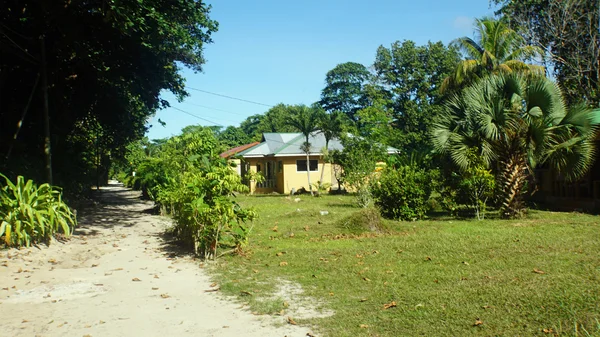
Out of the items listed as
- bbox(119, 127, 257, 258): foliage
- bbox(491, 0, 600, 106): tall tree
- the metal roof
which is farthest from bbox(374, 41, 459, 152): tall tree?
bbox(119, 127, 257, 258): foliage

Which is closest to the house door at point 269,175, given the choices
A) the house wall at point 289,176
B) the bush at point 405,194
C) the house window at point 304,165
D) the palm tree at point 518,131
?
the house wall at point 289,176

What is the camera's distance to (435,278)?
714 centimetres

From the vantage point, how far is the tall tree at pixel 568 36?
922 inches

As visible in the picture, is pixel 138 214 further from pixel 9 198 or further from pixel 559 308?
pixel 559 308

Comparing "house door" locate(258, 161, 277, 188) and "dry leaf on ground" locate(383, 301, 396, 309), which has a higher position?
"house door" locate(258, 161, 277, 188)

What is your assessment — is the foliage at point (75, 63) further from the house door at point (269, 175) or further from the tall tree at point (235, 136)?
the tall tree at point (235, 136)

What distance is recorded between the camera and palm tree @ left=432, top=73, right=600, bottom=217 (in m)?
13.7

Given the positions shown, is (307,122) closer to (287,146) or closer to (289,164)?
(287,146)

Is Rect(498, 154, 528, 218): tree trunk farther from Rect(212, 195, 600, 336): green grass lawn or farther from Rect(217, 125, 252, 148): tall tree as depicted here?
Rect(217, 125, 252, 148): tall tree

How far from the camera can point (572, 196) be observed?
18781 mm

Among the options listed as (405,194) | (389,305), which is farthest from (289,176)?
(389,305)

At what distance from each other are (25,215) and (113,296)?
153 inches

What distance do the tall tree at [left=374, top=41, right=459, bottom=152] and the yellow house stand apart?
33.5 ft

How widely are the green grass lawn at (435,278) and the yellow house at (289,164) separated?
20.5m
